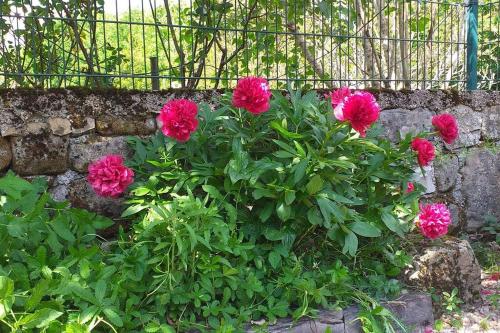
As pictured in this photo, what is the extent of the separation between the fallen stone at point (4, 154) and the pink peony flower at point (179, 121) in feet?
2.80

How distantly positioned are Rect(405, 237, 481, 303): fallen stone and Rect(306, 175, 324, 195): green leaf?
2.84 feet

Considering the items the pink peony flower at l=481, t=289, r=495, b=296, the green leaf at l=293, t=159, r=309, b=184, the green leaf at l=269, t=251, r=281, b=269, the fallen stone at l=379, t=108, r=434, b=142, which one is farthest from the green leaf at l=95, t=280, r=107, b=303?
the fallen stone at l=379, t=108, r=434, b=142

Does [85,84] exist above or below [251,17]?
below

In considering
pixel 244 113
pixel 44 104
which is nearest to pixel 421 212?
pixel 244 113

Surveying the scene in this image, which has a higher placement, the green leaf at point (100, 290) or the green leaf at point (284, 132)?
the green leaf at point (284, 132)

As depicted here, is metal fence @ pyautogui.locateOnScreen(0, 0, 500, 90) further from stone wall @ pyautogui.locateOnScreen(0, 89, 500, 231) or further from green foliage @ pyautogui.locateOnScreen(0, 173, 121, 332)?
green foliage @ pyautogui.locateOnScreen(0, 173, 121, 332)

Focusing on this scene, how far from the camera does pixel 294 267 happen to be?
2803mm

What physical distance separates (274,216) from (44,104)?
137 cm

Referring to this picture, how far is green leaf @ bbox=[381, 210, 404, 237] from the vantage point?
2973 millimetres

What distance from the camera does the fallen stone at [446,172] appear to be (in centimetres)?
471

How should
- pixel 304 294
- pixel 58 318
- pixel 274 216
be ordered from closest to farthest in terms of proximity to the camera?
pixel 58 318, pixel 304 294, pixel 274 216

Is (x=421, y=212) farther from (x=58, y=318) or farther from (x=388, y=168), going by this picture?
(x=58, y=318)

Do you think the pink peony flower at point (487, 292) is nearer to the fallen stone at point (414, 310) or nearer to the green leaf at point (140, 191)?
the fallen stone at point (414, 310)

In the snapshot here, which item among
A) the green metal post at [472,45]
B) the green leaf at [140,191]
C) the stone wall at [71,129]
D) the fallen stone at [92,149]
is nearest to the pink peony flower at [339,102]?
the stone wall at [71,129]
